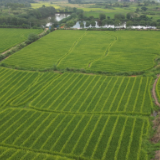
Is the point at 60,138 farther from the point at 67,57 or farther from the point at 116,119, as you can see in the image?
the point at 67,57

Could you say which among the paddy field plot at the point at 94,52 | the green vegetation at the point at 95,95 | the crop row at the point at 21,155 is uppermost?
the paddy field plot at the point at 94,52

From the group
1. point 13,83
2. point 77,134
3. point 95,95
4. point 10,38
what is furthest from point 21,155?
point 10,38

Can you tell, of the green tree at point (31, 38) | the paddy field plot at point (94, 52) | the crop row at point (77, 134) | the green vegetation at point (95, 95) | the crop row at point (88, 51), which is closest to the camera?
the crop row at point (77, 134)

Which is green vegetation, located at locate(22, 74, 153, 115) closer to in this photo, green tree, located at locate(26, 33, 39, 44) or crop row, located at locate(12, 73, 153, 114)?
crop row, located at locate(12, 73, 153, 114)

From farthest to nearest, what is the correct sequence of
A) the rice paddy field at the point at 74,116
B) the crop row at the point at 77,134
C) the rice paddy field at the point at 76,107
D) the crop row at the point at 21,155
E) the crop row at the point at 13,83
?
the crop row at the point at 13,83
the rice paddy field at the point at 76,107
the rice paddy field at the point at 74,116
the crop row at the point at 77,134
the crop row at the point at 21,155

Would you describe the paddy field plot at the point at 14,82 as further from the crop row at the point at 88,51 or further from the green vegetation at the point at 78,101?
the crop row at the point at 88,51

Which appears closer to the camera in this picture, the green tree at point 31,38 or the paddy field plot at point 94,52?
the paddy field plot at point 94,52

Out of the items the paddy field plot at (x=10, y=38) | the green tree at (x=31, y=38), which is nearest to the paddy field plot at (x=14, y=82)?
the paddy field plot at (x=10, y=38)

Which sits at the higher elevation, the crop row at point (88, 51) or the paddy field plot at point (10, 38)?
the paddy field plot at point (10, 38)

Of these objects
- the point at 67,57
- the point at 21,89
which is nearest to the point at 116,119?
the point at 21,89
